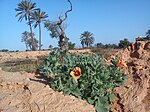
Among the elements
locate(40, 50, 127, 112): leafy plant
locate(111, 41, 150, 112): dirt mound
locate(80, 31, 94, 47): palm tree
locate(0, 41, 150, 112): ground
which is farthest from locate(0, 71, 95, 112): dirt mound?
locate(80, 31, 94, 47): palm tree

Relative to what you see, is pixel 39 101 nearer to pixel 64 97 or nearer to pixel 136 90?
pixel 64 97

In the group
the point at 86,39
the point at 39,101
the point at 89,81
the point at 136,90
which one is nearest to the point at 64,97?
the point at 39,101

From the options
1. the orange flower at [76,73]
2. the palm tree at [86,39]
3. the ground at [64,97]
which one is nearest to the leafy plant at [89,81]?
the orange flower at [76,73]

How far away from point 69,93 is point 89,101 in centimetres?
35

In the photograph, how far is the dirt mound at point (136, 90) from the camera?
17.4ft

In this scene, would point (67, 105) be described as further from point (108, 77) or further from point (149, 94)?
point (149, 94)

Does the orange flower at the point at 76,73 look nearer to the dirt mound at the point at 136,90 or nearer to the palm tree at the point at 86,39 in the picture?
the dirt mound at the point at 136,90

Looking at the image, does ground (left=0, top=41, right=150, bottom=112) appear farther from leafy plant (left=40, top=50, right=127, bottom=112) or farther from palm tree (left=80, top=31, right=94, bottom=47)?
palm tree (left=80, top=31, right=94, bottom=47)

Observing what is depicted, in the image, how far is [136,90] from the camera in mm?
5574

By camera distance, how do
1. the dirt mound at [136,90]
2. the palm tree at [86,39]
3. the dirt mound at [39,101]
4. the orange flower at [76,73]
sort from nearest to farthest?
the dirt mound at [39,101], the dirt mound at [136,90], the orange flower at [76,73], the palm tree at [86,39]

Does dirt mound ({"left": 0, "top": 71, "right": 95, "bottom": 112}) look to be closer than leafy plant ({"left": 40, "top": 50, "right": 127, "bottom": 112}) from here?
Yes

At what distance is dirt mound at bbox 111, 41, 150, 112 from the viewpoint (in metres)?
5.31

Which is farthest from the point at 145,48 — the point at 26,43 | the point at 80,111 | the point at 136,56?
the point at 26,43

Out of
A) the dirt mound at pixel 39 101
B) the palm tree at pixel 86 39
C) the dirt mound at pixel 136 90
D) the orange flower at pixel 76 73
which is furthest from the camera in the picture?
the palm tree at pixel 86 39
